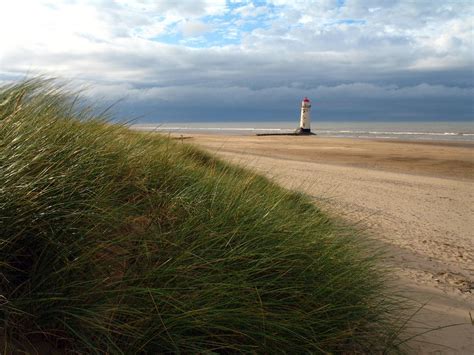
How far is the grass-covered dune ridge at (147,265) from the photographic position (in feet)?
7.73

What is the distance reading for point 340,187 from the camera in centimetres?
1223

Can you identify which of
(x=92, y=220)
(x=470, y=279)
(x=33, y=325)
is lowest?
(x=470, y=279)

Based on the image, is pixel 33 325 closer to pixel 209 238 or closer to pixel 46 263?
pixel 46 263

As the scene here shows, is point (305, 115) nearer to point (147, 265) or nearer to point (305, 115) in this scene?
point (305, 115)

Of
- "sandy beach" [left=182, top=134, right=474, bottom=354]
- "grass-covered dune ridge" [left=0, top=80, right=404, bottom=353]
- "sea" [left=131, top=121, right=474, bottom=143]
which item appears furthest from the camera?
"sea" [left=131, top=121, right=474, bottom=143]

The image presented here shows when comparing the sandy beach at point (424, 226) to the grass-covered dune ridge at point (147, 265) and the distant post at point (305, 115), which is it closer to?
the grass-covered dune ridge at point (147, 265)

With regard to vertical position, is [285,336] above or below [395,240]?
above

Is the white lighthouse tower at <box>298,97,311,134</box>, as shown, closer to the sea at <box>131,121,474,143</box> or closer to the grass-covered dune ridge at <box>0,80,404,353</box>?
the sea at <box>131,121,474,143</box>

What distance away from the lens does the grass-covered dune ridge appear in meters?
2.36

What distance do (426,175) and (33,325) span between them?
17289 millimetres

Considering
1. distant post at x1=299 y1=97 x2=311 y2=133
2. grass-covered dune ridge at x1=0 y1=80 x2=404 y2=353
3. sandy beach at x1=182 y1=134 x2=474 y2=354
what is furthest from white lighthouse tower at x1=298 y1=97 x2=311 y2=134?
grass-covered dune ridge at x1=0 y1=80 x2=404 y2=353

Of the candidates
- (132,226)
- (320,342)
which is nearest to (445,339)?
(320,342)

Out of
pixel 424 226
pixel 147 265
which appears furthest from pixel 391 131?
pixel 147 265

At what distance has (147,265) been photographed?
8.72 ft
